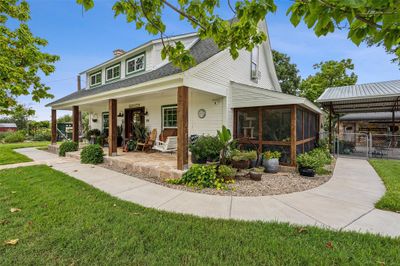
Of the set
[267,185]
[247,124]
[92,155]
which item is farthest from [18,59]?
[267,185]

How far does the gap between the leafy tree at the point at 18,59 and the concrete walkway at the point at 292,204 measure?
368cm

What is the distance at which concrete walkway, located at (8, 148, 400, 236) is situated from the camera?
3.22 metres

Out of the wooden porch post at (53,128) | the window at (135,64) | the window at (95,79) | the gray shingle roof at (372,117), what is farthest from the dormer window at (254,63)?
the gray shingle roof at (372,117)

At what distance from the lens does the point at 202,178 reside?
5121 mm

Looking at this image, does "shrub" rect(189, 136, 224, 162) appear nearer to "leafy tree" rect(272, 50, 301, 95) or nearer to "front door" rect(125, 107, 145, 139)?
"front door" rect(125, 107, 145, 139)

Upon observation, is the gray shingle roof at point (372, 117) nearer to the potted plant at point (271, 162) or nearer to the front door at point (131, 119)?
the potted plant at point (271, 162)

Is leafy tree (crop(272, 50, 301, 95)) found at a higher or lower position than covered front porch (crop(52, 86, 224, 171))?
higher

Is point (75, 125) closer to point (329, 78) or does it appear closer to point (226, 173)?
point (226, 173)

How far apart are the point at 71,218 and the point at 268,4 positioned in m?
4.18

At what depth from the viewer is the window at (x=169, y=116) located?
9659mm

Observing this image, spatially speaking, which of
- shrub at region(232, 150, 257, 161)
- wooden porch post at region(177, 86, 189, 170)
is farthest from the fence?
wooden porch post at region(177, 86, 189, 170)

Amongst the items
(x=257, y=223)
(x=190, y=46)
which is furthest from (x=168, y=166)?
(x=190, y=46)

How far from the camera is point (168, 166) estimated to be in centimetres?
622

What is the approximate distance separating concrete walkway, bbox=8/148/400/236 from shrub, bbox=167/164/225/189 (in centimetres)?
56
